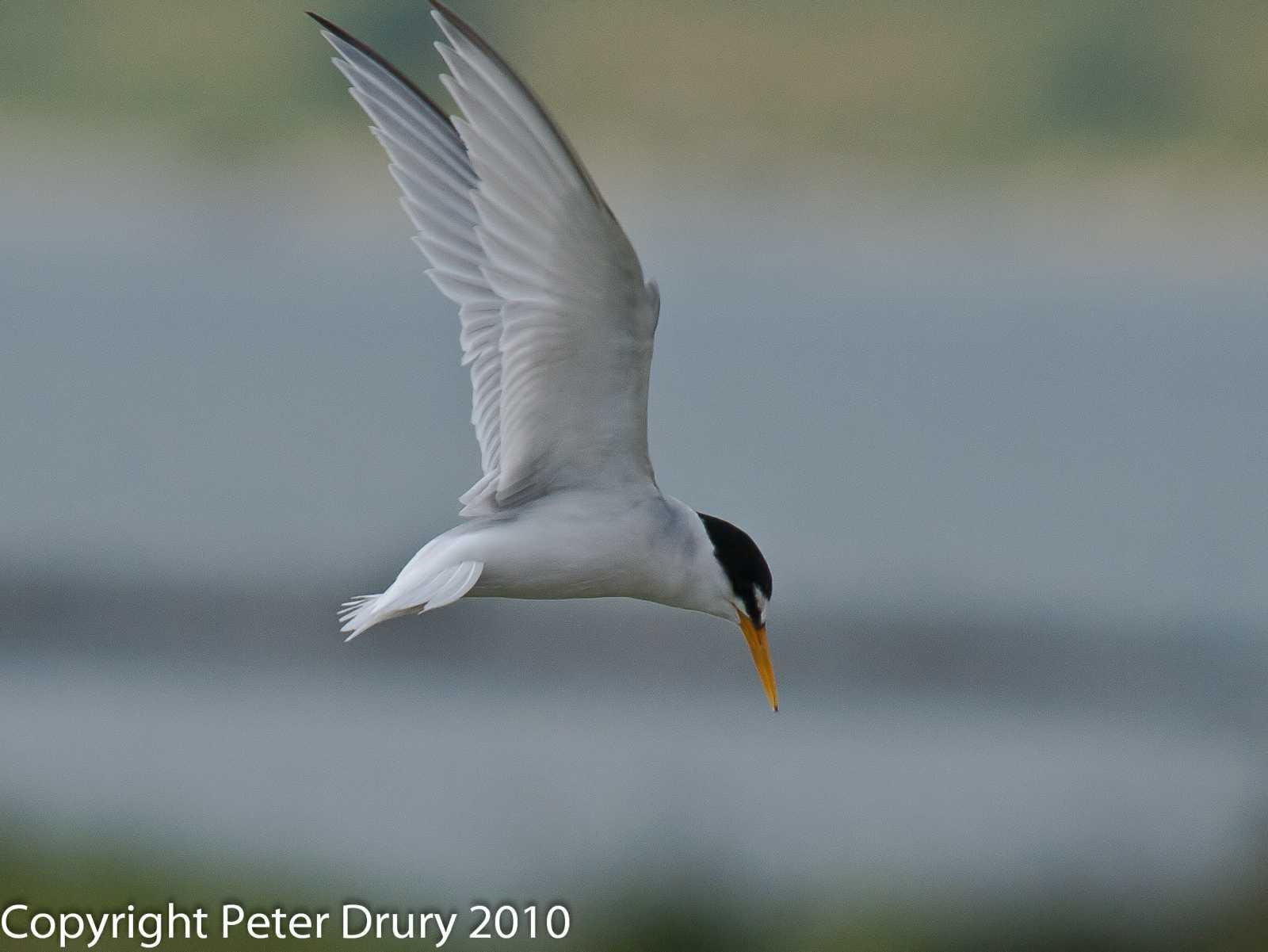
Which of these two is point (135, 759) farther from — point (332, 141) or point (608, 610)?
point (332, 141)

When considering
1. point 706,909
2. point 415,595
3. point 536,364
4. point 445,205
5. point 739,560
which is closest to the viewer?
point 415,595

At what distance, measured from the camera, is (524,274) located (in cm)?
268

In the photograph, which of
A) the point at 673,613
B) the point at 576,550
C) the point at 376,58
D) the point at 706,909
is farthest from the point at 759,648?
the point at 673,613

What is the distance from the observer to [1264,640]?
9.56m

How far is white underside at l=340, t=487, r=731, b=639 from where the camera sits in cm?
279

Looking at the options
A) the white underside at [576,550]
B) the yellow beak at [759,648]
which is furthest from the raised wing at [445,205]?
the yellow beak at [759,648]

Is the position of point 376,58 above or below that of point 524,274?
above

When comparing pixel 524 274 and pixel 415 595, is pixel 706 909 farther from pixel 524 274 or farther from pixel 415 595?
pixel 524 274

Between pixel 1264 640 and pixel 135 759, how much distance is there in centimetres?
568

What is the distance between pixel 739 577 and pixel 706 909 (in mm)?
1741

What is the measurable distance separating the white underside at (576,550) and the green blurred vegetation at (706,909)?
1597mm

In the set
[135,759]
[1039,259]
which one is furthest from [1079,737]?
[1039,259]

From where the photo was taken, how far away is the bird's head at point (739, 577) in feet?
9.65

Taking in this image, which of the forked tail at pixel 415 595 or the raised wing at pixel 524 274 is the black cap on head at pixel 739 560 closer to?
the raised wing at pixel 524 274
